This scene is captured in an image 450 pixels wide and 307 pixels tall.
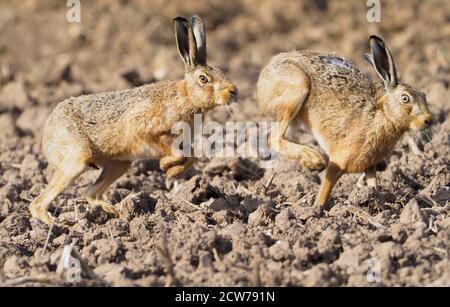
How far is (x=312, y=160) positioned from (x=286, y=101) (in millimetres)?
681

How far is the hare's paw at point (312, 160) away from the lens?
8.87m

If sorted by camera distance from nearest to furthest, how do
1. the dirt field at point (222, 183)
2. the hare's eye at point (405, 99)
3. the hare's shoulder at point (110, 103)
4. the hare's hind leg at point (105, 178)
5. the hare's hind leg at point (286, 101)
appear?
the dirt field at point (222, 183), the hare's eye at point (405, 99), the hare's hind leg at point (286, 101), the hare's shoulder at point (110, 103), the hare's hind leg at point (105, 178)

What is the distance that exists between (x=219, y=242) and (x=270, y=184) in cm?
254

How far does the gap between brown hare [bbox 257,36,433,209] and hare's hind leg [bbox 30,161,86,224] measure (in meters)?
1.96

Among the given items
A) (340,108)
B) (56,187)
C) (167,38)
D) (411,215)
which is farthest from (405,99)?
(167,38)

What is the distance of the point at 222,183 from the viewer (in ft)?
32.8

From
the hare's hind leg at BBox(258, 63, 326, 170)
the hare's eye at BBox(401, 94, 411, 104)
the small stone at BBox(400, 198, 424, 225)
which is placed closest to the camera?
the small stone at BBox(400, 198, 424, 225)

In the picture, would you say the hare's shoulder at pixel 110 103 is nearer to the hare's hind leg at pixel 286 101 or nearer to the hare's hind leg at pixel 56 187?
the hare's hind leg at pixel 56 187

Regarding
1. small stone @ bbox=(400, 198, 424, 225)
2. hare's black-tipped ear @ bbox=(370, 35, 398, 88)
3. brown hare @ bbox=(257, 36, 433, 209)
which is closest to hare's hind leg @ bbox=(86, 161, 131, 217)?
brown hare @ bbox=(257, 36, 433, 209)

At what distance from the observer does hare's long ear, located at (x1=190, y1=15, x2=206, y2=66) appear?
935cm

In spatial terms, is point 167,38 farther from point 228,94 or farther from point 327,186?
point 327,186

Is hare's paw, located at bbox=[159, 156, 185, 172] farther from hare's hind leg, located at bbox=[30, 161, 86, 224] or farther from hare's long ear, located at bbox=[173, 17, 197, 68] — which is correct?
hare's long ear, located at bbox=[173, 17, 197, 68]

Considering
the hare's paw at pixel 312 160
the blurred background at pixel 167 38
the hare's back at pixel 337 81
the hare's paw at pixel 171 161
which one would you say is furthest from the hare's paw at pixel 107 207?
the blurred background at pixel 167 38

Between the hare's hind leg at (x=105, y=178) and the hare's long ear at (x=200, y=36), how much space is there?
1311 mm
